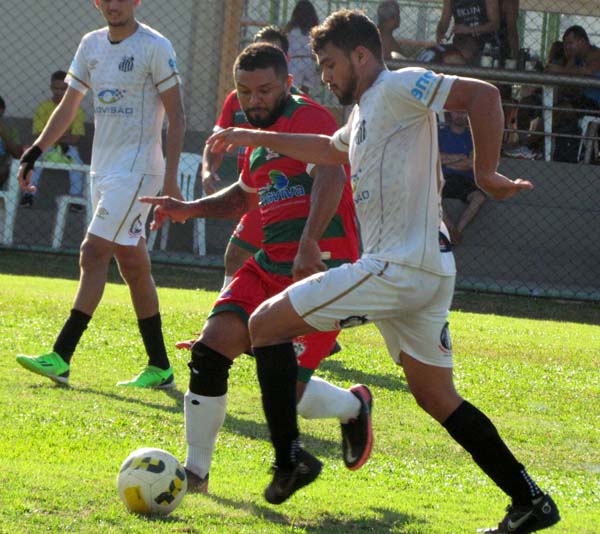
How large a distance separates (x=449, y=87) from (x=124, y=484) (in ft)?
5.92

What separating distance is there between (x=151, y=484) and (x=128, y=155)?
3270mm

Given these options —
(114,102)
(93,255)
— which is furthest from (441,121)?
(93,255)

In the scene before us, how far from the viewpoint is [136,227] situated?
7.34 metres

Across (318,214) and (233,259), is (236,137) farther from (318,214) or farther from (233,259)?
(233,259)

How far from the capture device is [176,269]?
13.9 meters

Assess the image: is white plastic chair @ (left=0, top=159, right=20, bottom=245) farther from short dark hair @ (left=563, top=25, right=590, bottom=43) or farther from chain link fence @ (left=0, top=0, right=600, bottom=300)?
short dark hair @ (left=563, top=25, right=590, bottom=43)

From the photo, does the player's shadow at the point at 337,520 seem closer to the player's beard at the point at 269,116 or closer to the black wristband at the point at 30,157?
the player's beard at the point at 269,116

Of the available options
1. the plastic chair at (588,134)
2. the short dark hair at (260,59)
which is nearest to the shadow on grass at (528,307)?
the plastic chair at (588,134)

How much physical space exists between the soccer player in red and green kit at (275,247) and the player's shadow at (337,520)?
217mm

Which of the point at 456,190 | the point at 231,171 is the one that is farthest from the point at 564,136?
the point at 231,171

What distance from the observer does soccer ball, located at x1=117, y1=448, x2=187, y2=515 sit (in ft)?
14.7

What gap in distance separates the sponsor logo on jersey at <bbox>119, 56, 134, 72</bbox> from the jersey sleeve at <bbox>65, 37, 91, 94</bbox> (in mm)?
314

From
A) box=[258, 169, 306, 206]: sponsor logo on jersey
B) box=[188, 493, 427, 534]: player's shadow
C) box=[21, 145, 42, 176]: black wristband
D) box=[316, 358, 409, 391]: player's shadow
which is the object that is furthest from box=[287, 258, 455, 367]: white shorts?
box=[21, 145, 42, 176]: black wristband

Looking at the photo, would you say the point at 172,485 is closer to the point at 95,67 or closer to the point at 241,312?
the point at 241,312
